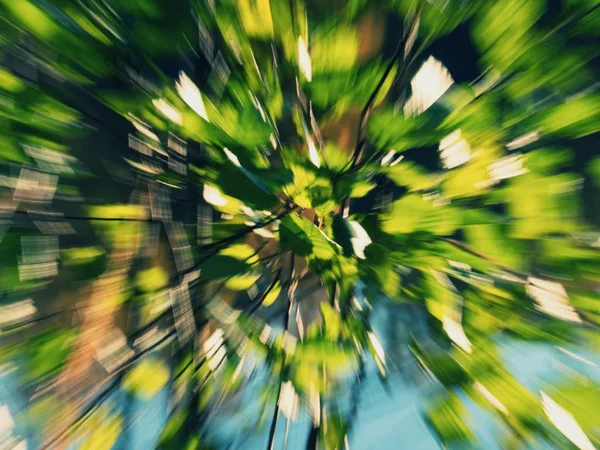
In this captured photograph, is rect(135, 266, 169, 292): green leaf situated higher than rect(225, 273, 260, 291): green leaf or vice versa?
rect(135, 266, 169, 292): green leaf

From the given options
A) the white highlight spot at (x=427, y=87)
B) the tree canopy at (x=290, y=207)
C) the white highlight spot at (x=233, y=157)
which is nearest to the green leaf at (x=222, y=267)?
the tree canopy at (x=290, y=207)

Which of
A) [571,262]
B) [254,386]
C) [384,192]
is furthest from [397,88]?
[254,386]

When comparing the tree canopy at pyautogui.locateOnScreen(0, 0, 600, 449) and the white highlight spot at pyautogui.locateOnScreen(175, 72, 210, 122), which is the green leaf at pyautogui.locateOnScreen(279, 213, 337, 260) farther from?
the white highlight spot at pyautogui.locateOnScreen(175, 72, 210, 122)

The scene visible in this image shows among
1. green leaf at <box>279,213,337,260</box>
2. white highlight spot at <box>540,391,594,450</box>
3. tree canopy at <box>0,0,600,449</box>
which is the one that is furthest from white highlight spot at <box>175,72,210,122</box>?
white highlight spot at <box>540,391,594,450</box>

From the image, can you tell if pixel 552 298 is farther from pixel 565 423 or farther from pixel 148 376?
pixel 148 376

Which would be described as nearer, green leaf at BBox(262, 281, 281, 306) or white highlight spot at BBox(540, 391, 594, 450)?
white highlight spot at BBox(540, 391, 594, 450)

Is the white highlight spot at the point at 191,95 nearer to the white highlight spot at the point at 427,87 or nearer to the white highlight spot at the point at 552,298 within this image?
the white highlight spot at the point at 427,87

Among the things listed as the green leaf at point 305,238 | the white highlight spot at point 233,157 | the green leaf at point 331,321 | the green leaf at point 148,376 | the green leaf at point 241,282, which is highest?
the white highlight spot at point 233,157

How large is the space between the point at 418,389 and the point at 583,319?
16 centimetres

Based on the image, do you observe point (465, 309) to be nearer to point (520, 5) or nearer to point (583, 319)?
point (583, 319)

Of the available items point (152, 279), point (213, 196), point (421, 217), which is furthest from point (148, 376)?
point (421, 217)

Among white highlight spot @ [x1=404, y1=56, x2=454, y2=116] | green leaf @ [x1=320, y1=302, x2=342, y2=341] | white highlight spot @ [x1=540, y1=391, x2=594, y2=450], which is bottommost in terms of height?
white highlight spot @ [x1=540, y1=391, x2=594, y2=450]

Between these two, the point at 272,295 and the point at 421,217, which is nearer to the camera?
the point at 421,217

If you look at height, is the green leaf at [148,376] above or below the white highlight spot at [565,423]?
above
